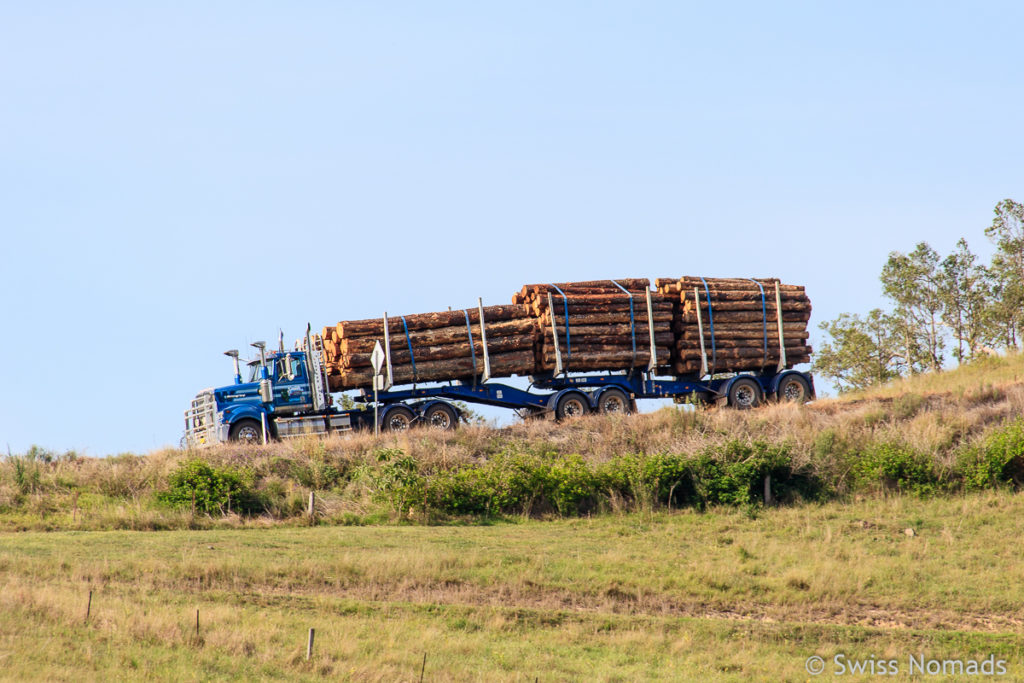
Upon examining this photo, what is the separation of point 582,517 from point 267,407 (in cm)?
967

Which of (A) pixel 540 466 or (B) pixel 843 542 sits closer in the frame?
(B) pixel 843 542

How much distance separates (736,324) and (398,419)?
34.6 feet

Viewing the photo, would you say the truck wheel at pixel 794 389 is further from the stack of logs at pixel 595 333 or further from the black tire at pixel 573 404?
the black tire at pixel 573 404

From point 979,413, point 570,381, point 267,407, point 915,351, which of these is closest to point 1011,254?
point 915,351

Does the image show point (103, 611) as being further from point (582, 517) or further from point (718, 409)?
point (718, 409)

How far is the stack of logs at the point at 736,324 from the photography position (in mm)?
32156

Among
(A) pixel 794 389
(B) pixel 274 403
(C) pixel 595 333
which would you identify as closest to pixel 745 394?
(A) pixel 794 389

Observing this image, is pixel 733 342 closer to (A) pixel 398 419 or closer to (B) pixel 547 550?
(A) pixel 398 419

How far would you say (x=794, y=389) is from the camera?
1325 inches

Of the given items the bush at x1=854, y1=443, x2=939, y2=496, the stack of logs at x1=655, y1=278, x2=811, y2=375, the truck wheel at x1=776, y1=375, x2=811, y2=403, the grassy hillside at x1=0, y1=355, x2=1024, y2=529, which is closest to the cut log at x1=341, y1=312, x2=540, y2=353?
the grassy hillside at x1=0, y1=355, x2=1024, y2=529

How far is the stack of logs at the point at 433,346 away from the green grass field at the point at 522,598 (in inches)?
215

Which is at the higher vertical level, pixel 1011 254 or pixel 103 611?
pixel 1011 254

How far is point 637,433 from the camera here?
97.5ft

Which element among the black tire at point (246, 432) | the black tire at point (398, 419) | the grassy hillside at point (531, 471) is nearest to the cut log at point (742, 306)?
the grassy hillside at point (531, 471)
